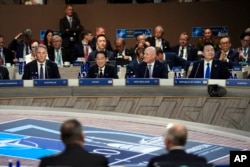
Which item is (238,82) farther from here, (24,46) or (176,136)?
(24,46)

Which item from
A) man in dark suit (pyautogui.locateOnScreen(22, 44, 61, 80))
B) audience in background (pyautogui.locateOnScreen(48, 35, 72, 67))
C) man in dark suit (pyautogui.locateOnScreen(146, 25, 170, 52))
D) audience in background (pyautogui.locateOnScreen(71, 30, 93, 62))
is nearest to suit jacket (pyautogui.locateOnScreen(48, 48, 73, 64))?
audience in background (pyautogui.locateOnScreen(48, 35, 72, 67))

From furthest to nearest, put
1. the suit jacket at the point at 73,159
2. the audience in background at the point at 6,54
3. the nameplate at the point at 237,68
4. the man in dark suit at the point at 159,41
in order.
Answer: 1. the man in dark suit at the point at 159,41
2. the audience in background at the point at 6,54
3. the nameplate at the point at 237,68
4. the suit jacket at the point at 73,159

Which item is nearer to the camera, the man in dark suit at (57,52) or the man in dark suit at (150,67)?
the man in dark suit at (150,67)

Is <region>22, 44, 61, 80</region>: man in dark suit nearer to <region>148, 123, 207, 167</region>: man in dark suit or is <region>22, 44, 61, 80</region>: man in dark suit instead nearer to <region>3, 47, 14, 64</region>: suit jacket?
<region>3, 47, 14, 64</region>: suit jacket

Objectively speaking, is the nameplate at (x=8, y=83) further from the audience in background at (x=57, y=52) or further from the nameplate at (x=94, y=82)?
the audience in background at (x=57, y=52)

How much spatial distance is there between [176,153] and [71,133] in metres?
0.66

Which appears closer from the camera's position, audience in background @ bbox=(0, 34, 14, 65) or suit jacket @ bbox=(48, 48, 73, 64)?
suit jacket @ bbox=(48, 48, 73, 64)

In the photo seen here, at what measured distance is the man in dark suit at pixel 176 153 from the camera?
14.0 ft

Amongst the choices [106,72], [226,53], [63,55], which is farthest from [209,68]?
[63,55]

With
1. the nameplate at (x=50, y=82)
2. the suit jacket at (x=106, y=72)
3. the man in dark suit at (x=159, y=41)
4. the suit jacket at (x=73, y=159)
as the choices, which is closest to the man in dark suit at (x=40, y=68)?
the suit jacket at (x=106, y=72)

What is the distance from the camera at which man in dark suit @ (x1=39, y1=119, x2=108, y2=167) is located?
4.22m

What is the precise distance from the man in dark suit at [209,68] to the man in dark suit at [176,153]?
5.63 metres

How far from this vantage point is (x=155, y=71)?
9.98 metres

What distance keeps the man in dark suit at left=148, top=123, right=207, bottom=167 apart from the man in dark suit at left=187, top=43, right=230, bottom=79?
563 centimetres
